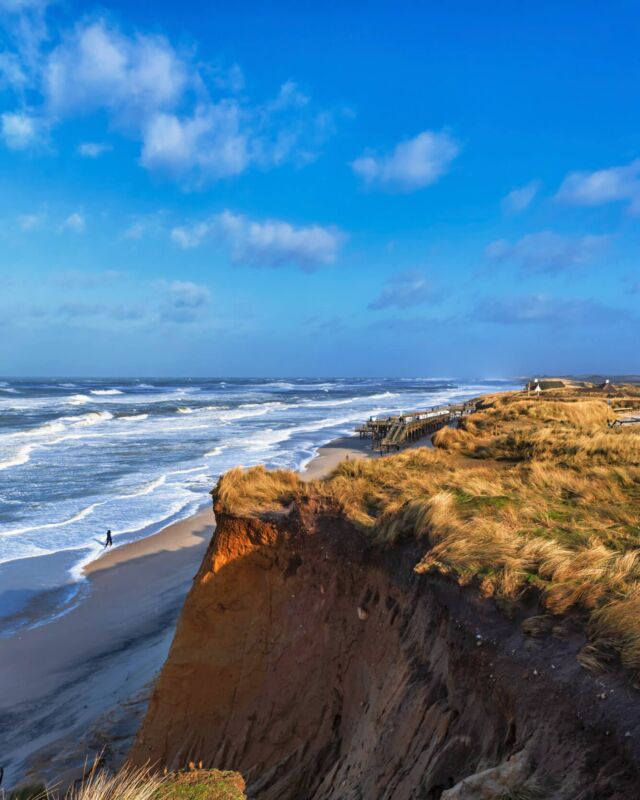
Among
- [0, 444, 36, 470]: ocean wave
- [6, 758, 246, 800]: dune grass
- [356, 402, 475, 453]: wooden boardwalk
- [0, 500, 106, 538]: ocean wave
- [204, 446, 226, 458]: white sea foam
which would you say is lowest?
[0, 500, 106, 538]: ocean wave

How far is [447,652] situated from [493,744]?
0.91 meters

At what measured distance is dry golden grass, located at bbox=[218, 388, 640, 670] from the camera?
14.1 ft

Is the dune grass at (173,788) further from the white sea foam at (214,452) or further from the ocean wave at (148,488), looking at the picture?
the white sea foam at (214,452)

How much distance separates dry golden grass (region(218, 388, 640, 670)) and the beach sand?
5.04 m

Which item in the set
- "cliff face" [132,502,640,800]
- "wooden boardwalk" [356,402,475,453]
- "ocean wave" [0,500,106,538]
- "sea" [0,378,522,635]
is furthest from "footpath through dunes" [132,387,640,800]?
"wooden boardwalk" [356,402,475,453]

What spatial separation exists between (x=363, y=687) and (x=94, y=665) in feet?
27.7

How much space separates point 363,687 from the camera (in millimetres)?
6004

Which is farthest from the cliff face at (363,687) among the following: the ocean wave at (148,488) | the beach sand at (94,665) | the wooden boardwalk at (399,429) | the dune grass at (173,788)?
the wooden boardwalk at (399,429)

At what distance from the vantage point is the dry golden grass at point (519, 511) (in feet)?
14.1

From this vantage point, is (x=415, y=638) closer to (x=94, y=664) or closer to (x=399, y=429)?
(x=94, y=664)

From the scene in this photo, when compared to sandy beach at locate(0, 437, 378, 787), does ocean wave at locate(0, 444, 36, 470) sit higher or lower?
higher

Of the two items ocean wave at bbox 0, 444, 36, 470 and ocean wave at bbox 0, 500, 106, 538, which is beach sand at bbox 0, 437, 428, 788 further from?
ocean wave at bbox 0, 444, 36, 470

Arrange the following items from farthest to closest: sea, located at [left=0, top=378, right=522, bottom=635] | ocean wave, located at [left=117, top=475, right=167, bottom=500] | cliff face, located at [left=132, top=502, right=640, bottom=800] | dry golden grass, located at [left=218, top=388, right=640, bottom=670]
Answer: ocean wave, located at [left=117, top=475, right=167, bottom=500] → sea, located at [left=0, top=378, right=522, bottom=635] → dry golden grass, located at [left=218, top=388, right=640, bottom=670] → cliff face, located at [left=132, top=502, right=640, bottom=800]

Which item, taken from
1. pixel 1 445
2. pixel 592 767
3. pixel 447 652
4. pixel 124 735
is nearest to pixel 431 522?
pixel 447 652
